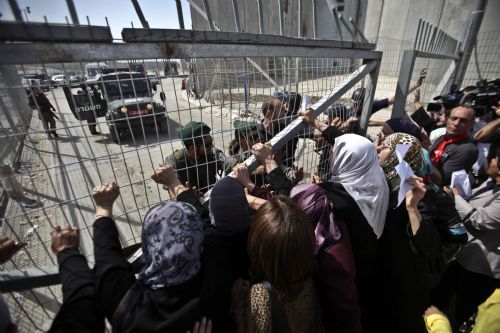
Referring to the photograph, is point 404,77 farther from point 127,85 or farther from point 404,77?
point 127,85

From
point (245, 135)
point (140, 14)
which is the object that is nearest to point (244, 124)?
point (245, 135)

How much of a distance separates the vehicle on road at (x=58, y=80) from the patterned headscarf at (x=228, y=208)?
84 centimetres

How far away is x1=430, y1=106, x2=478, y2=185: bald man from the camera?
8.89ft

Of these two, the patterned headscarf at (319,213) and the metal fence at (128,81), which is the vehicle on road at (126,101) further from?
the patterned headscarf at (319,213)

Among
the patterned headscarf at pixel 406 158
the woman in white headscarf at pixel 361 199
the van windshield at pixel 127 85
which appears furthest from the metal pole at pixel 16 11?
the patterned headscarf at pixel 406 158

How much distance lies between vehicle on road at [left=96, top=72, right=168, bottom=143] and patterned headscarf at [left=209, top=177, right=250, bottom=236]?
1.63 feet

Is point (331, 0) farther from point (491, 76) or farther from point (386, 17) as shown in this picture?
point (386, 17)

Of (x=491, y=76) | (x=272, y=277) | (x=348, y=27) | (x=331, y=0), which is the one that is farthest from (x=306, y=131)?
(x=491, y=76)

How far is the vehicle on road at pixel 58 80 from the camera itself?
3.31 ft

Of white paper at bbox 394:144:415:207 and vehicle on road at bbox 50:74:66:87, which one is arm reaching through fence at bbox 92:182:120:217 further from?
white paper at bbox 394:144:415:207

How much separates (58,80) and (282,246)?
3.86 feet

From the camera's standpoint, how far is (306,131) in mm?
2605

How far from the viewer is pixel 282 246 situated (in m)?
1.12

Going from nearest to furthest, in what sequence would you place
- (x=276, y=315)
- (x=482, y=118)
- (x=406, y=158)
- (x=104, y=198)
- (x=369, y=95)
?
1. (x=276, y=315)
2. (x=104, y=198)
3. (x=406, y=158)
4. (x=369, y=95)
5. (x=482, y=118)
